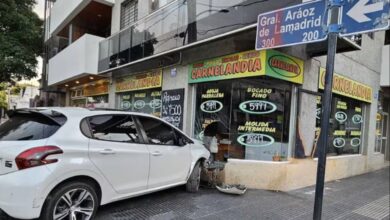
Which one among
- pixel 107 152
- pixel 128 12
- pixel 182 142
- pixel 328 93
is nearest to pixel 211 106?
pixel 182 142

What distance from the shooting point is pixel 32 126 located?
4.11 meters

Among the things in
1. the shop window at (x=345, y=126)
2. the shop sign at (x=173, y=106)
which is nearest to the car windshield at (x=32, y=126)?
the shop sign at (x=173, y=106)

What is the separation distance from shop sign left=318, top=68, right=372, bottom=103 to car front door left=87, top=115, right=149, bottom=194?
538cm

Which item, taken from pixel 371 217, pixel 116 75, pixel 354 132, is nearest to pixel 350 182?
pixel 354 132

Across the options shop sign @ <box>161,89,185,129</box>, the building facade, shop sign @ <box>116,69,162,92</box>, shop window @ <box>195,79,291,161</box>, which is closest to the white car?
shop window @ <box>195,79,291,161</box>

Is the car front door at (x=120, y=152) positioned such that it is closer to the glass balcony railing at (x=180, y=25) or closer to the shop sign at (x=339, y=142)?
the glass balcony railing at (x=180, y=25)

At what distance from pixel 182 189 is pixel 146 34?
5.15 m

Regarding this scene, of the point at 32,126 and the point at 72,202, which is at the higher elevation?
the point at 32,126

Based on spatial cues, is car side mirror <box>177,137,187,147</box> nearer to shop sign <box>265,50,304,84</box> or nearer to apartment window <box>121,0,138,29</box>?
shop sign <box>265,50,304,84</box>

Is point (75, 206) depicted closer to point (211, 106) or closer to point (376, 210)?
point (211, 106)

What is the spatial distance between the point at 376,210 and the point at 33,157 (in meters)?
6.37

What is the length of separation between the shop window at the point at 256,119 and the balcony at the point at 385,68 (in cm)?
632

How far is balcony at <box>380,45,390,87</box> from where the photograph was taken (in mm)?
11273

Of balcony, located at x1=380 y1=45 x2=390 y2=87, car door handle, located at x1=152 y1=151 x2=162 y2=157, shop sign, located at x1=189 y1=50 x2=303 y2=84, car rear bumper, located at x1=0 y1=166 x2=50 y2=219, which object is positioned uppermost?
balcony, located at x1=380 y1=45 x2=390 y2=87
